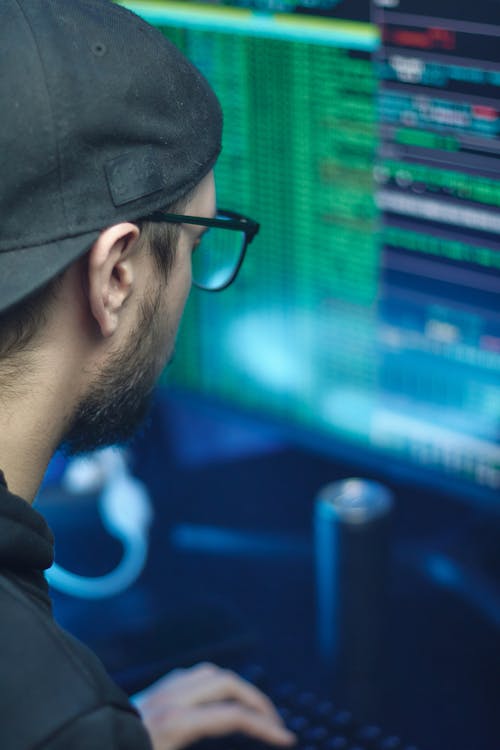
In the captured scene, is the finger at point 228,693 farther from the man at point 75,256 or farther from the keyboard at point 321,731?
the man at point 75,256

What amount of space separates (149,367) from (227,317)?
37 centimetres

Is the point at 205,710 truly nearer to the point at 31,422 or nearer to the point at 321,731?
the point at 321,731

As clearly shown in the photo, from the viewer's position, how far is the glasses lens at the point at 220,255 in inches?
34.7

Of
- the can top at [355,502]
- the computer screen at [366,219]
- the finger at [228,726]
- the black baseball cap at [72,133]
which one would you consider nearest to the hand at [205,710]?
the finger at [228,726]

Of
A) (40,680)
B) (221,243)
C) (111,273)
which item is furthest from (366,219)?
(40,680)

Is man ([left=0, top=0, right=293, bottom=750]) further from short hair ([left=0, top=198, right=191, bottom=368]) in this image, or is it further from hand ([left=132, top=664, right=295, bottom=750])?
hand ([left=132, top=664, right=295, bottom=750])

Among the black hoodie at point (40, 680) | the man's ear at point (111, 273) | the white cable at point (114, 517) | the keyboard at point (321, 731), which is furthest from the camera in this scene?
the white cable at point (114, 517)

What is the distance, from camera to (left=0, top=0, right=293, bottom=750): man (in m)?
0.60

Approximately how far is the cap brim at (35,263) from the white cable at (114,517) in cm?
48

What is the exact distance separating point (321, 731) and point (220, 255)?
0.40 m

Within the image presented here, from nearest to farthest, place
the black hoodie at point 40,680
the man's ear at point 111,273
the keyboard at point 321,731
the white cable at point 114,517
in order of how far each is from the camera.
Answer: the black hoodie at point 40,680, the man's ear at point 111,273, the keyboard at point 321,731, the white cable at point 114,517

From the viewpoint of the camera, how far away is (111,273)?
27.8 inches

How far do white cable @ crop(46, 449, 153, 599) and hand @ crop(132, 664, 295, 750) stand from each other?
0.20 metres

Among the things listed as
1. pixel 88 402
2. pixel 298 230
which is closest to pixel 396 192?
pixel 298 230
